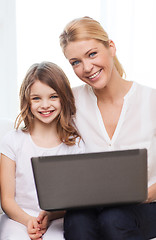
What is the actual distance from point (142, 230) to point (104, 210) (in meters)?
0.18

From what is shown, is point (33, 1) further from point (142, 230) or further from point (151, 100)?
point (142, 230)

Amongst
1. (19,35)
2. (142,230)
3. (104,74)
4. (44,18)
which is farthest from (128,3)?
(142,230)

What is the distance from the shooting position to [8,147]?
4.81 feet

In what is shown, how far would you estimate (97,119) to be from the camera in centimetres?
148

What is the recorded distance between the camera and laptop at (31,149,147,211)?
105 cm

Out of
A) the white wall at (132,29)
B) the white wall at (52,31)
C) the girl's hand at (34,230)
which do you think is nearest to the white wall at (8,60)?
the white wall at (52,31)

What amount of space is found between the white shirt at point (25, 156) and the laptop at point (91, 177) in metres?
0.39

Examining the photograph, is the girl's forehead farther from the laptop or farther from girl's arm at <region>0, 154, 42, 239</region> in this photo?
the laptop

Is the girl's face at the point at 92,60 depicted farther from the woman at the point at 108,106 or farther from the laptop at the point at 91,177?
the laptop at the point at 91,177

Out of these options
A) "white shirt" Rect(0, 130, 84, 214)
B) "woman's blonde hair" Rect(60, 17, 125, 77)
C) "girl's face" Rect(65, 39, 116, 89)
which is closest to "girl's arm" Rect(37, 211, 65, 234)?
"white shirt" Rect(0, 130, 84, 214)

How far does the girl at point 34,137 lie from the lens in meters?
1.41

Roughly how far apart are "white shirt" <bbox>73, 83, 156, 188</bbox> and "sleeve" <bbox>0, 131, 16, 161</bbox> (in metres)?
0.28

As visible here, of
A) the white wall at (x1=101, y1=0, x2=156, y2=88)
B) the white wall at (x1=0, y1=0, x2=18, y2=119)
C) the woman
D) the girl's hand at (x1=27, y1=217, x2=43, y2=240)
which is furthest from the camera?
the white wall at (x1=101, y1=0, x2=156, y2=88)

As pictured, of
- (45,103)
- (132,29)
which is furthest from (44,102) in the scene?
(132,29)
